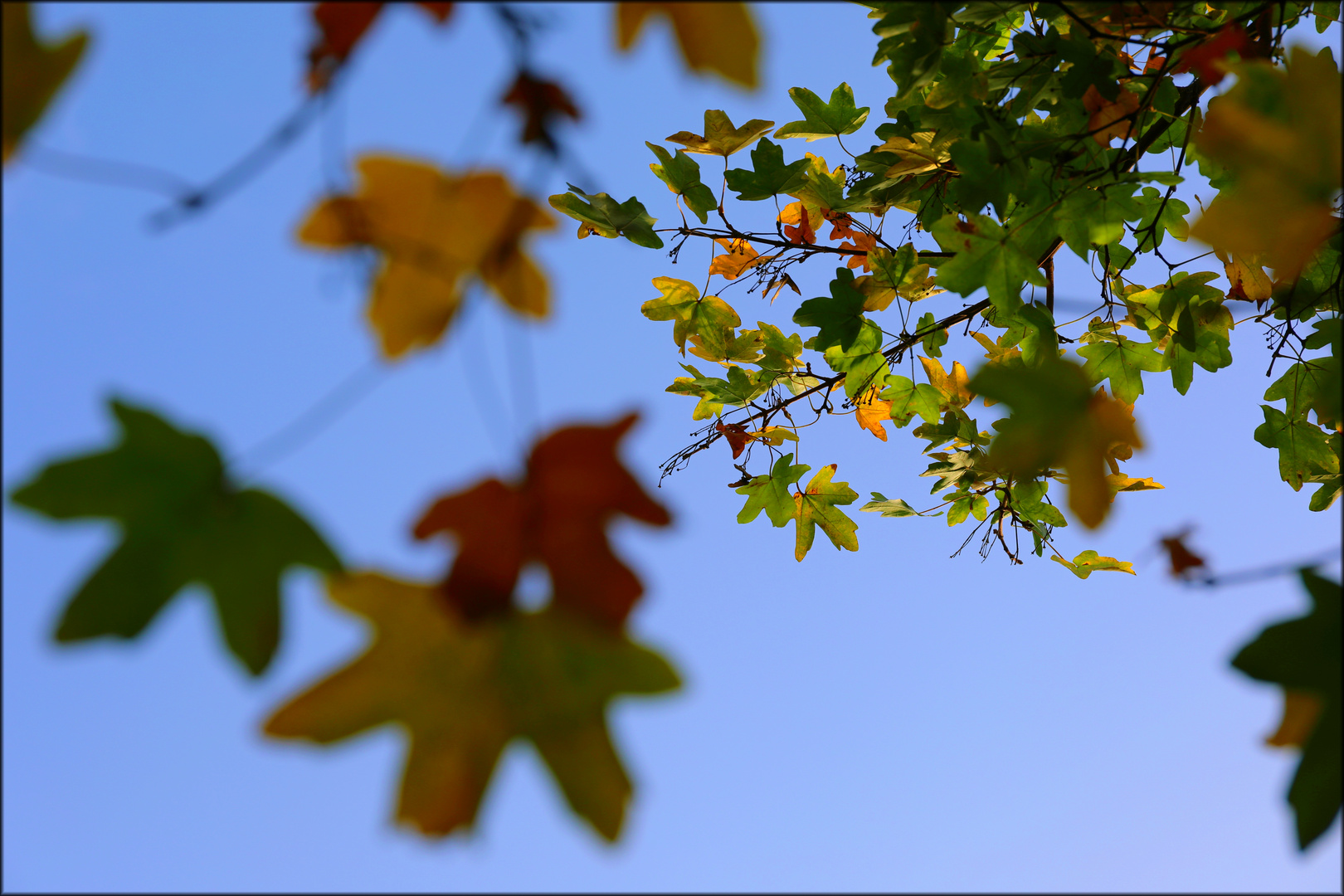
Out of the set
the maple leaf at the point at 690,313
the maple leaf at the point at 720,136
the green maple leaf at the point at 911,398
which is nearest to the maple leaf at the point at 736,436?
the maple leaf at the point at 690,313

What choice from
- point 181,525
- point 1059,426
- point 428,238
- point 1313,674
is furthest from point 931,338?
point 181,525

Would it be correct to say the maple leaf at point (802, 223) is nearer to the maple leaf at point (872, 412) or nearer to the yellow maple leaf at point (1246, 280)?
the maple leaf at point (872, 412)

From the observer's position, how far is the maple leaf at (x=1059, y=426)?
30.8 inches

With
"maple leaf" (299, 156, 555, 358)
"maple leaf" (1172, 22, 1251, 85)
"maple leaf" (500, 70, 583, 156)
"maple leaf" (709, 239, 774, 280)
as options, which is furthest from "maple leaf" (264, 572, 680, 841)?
"maple leaf" (709, 239, 774, 280)

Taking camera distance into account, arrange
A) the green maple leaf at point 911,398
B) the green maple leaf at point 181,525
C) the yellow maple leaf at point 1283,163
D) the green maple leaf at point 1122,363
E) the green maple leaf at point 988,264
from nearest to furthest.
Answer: the green maple leaf at point 181,525
the yellow maple leaf at point 1283,163
the green maple leaf at point 988,264
the green maple leaf at point 1122,363
the green maple leaf at point 911,398


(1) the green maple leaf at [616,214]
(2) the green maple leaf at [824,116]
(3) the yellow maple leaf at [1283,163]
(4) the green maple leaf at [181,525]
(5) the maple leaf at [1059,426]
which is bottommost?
(4) the green maple leaf at [181,525]

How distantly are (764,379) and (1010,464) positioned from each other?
1.25m

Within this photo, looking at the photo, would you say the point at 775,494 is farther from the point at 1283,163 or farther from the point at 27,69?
the point at 27,69

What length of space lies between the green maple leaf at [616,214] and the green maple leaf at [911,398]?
0.71 m

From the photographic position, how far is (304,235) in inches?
27.6

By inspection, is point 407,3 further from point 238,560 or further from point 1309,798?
point 1309,798

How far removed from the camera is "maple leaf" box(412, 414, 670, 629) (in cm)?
63

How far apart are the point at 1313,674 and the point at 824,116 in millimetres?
1444

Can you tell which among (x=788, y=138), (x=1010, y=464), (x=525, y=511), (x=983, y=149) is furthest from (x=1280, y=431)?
(x=525, y=511)
